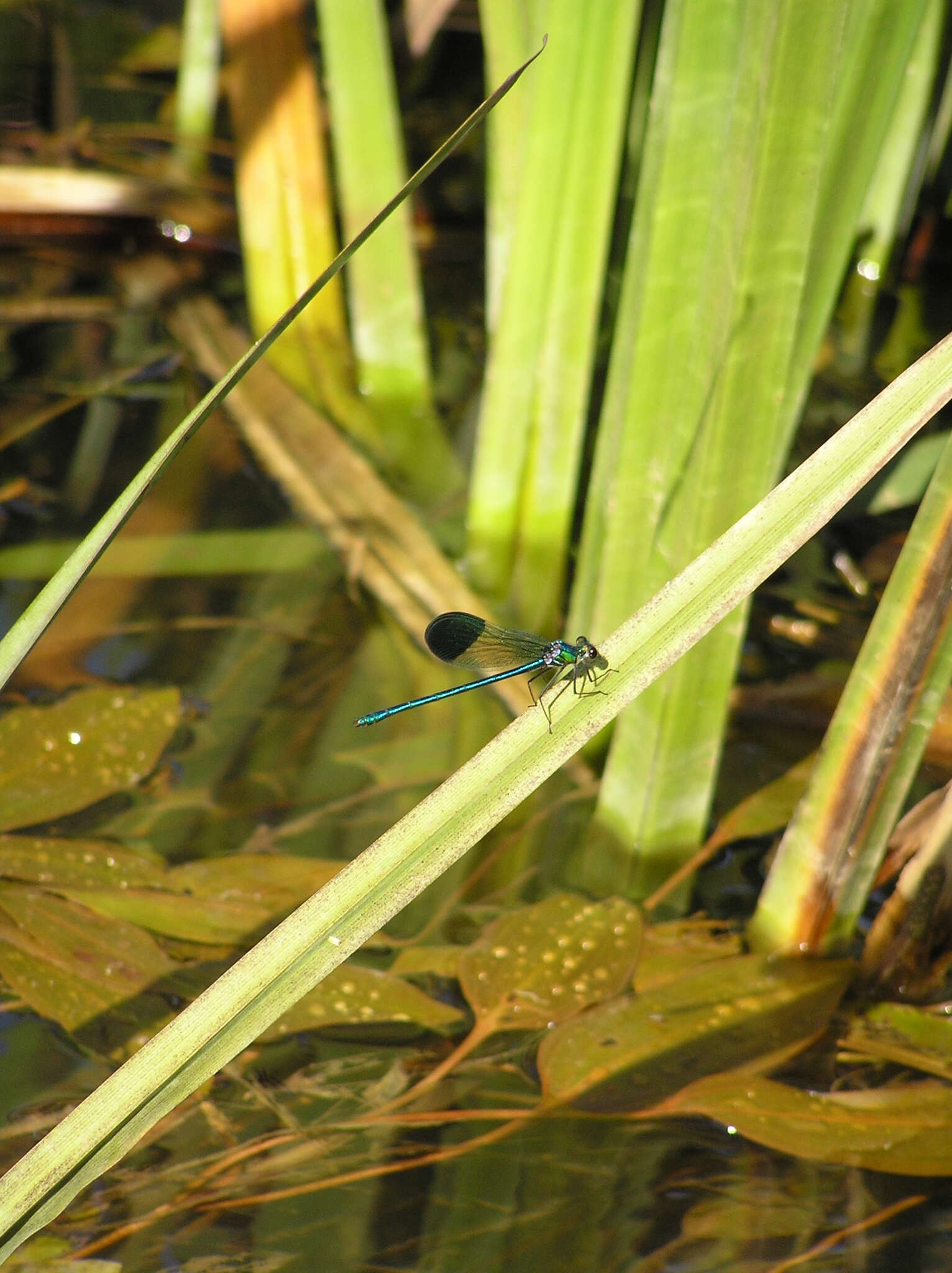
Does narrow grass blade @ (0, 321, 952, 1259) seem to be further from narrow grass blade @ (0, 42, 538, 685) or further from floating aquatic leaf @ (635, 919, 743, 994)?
floating aquatic leaf @ (635, 919, 743, 994)

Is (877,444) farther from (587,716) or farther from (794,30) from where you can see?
(794,30)

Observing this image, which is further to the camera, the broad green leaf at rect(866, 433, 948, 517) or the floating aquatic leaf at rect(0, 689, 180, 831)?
the broad green leaf at rect(866, 433, 948, 517)

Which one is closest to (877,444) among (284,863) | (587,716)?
(587,716)

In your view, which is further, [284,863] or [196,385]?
[196,385]

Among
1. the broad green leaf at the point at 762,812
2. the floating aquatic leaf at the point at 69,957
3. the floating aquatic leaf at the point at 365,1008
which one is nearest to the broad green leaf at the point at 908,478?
the broad green leaf at the point at 762,812

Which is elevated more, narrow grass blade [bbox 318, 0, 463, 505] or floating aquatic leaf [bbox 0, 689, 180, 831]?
narrow grass blade [bbox 318, 0, 463, 505]

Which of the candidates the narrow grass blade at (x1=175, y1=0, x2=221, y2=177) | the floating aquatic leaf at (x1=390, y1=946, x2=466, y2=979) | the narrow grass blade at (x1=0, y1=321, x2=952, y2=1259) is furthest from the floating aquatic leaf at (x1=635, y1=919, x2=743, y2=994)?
the narrow grass blade at (x1=175, y1=0, x2=221, y2=177)

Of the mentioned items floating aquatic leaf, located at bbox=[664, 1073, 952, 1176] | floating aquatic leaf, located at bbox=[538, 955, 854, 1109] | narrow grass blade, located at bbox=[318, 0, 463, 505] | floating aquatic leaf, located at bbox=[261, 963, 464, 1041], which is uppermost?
narrow grass blade, located at bbox=[318, 0, 463, 505]
